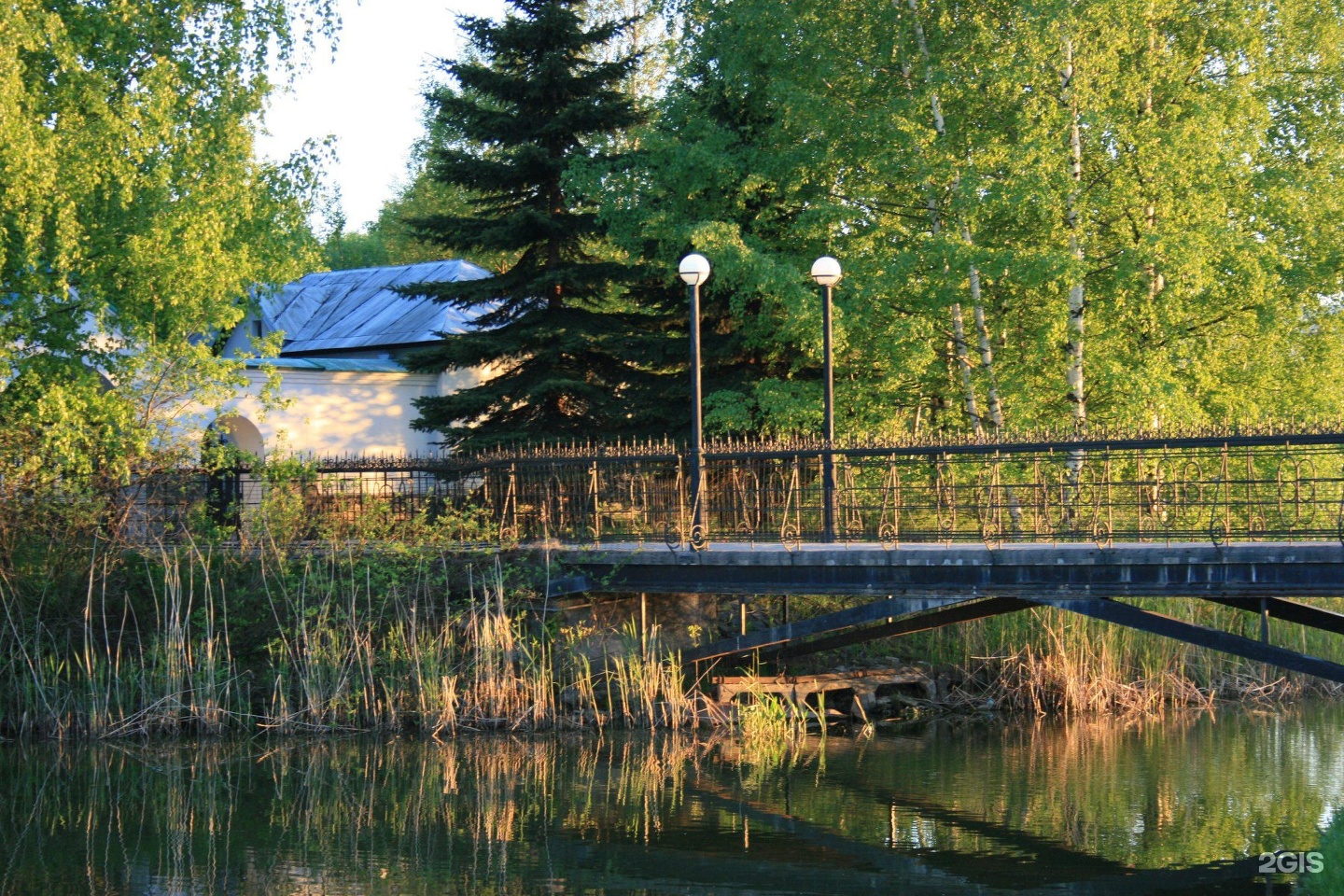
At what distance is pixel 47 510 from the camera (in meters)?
14.3

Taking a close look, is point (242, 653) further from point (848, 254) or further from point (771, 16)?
point (771, 16)

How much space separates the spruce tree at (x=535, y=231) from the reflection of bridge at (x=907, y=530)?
3183 millimetres

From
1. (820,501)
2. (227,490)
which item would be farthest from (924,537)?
(227,490)

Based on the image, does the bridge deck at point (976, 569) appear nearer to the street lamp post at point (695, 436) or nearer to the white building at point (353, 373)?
the street lamp post at point (695, 436)

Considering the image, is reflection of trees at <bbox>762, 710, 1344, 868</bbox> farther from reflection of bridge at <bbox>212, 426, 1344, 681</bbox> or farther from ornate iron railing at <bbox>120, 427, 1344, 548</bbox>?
ornate iron railing at <bbox>120, 427, 1344, 548</bbox>

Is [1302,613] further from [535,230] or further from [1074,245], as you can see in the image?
[535,230]

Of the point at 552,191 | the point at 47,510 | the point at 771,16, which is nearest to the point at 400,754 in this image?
the point at 47,510

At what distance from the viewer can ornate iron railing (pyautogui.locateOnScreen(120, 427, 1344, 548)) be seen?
1268 cm

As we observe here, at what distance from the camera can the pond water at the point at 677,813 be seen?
370 inches

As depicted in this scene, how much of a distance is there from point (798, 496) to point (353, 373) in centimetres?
1494

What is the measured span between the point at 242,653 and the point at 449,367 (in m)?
7.24

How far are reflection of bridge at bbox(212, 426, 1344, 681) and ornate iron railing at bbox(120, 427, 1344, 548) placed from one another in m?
0.04

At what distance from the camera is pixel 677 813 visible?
11070mm

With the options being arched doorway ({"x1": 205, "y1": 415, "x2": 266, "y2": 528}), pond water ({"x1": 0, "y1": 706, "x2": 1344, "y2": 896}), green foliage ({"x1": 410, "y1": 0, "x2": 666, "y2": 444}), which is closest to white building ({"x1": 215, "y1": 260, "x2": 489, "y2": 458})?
green foliage ({"x1": 410, "y1": 0, "x2": 666, "y2": 444})
